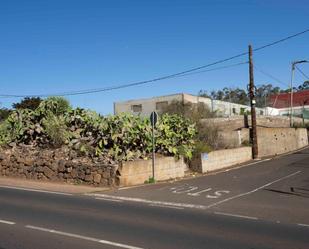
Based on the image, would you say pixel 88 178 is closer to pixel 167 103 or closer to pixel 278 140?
pixel 278 140

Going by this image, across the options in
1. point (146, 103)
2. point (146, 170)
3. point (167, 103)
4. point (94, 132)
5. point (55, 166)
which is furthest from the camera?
point (146, 103)

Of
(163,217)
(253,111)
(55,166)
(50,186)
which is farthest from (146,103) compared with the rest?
(163,217)

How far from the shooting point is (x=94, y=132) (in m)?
23.0

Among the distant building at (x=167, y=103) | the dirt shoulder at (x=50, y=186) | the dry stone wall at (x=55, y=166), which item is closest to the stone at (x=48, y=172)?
the dry stone wall at (x=55, y=166)

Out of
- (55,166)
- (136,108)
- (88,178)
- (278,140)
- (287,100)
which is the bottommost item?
(88,178)

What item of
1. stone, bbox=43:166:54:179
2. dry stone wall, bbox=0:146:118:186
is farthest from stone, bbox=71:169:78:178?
stone, bbox=43:166:54:179

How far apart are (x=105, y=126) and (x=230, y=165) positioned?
9978 millimetres

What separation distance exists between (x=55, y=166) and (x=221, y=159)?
35.1ft

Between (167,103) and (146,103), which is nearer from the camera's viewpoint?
(167,103)

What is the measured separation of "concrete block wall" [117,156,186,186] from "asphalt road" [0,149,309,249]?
3.65ft

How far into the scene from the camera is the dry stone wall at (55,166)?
1944 centimetres

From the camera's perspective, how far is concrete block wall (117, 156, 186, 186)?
63.3 feet

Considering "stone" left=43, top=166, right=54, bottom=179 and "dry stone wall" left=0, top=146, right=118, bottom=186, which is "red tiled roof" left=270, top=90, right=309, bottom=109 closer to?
"dry stone wall" left=0, top=146, right=118, bottom=186

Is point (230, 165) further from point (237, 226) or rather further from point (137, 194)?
point (237, 226)
